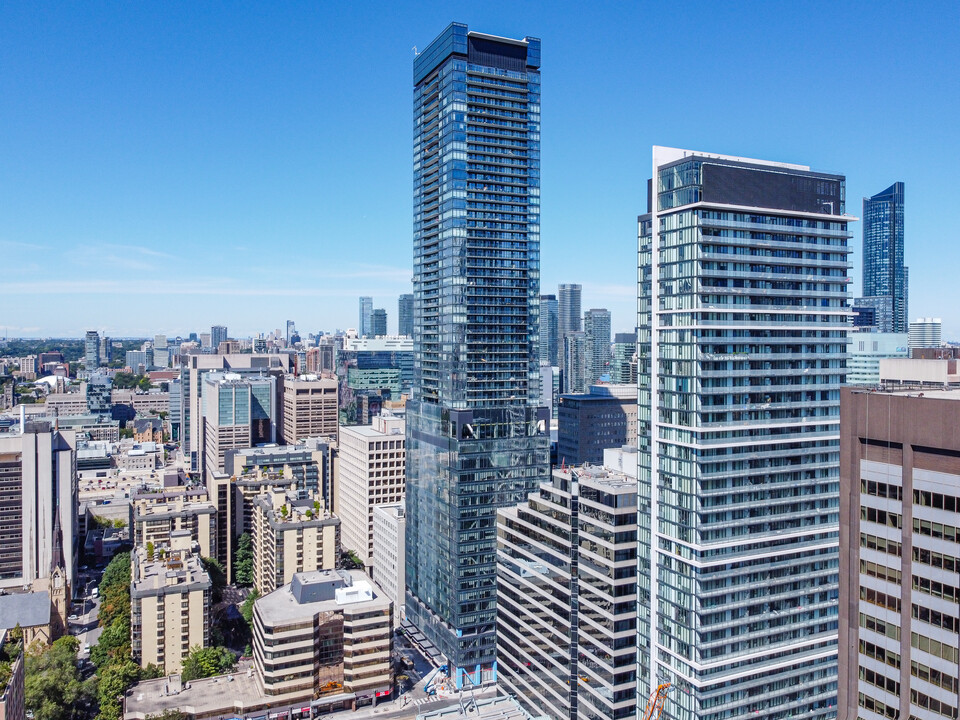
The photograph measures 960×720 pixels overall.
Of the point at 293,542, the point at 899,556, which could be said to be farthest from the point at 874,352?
the point at 899,556

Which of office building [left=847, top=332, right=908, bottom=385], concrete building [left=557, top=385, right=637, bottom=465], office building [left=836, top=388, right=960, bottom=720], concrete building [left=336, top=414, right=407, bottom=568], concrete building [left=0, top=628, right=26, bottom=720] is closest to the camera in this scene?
office building [left=836, top=388, right=960, bottom=720]

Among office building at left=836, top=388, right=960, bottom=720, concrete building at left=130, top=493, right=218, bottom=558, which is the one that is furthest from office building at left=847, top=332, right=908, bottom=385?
office building at left=836, top=388, right=960, bottom=720

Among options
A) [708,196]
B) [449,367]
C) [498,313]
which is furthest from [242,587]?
[708,196]

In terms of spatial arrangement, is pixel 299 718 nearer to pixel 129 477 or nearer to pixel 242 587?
pixel 242 587

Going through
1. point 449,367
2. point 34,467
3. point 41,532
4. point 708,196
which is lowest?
point 41,532

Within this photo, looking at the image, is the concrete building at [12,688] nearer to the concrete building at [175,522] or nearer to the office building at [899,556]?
the concrete building at [175,522]

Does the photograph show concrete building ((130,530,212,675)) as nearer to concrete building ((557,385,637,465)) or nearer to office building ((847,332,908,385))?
concrete building ((557,385,637,465))
